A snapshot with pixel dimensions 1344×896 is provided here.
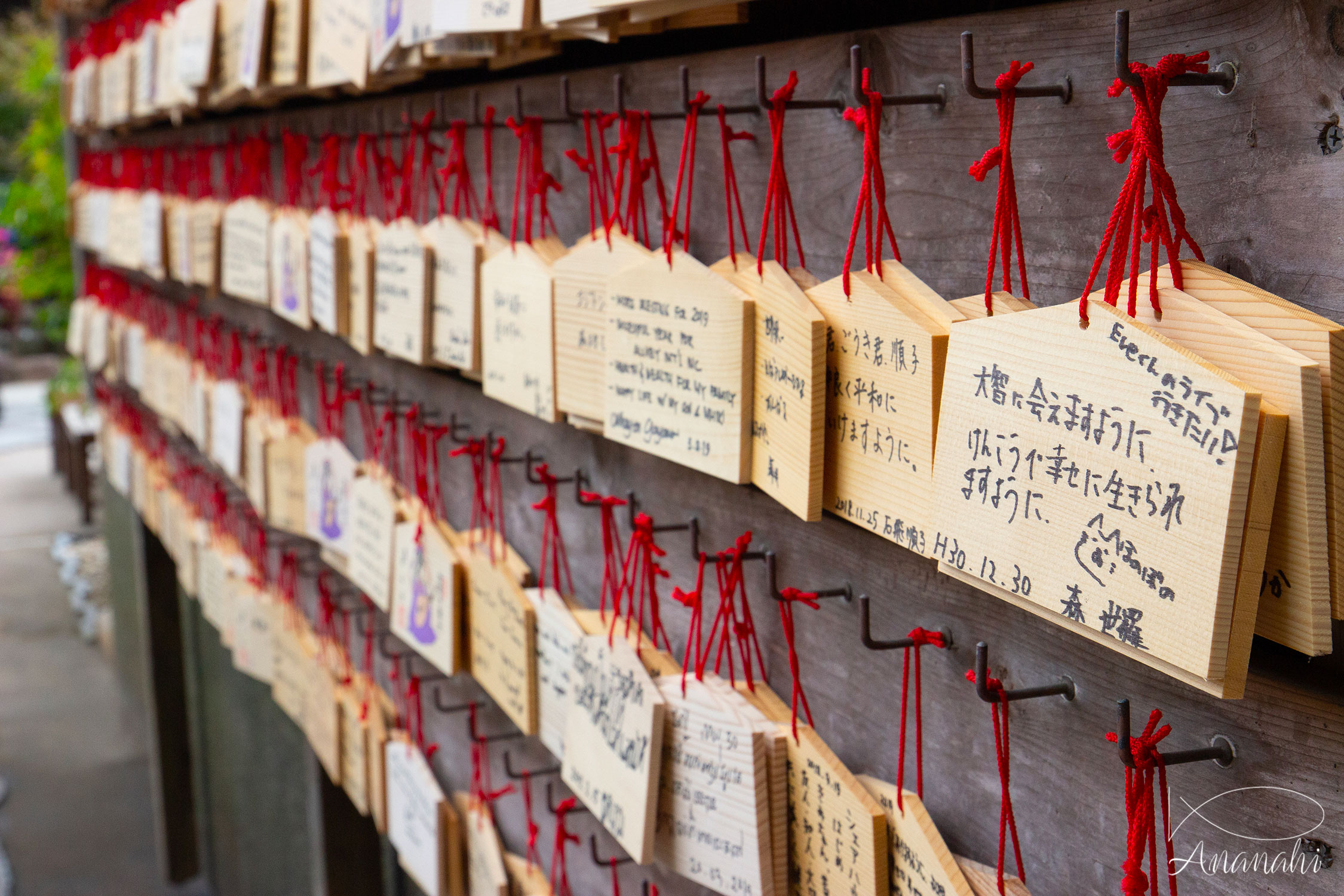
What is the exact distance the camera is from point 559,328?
910mm

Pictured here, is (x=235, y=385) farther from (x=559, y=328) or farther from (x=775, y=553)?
(x=775, y=553)

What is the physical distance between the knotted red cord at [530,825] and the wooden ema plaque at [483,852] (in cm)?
4

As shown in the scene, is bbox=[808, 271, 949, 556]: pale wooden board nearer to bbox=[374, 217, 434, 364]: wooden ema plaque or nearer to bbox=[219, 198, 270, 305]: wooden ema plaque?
bbox=[374, 217, 434, 364]: wooden ema plaque

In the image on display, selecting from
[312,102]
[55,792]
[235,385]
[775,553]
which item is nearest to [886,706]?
[775,553]

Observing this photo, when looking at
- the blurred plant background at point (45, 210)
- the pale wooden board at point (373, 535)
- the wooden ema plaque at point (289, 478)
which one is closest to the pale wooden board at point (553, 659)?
the pale wooden board at point (373, 535)

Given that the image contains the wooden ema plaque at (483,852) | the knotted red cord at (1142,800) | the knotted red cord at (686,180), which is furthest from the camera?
the wooden ema plaque at (483,852)

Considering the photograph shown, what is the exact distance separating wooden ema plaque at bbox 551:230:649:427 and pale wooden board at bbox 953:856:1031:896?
39 cm

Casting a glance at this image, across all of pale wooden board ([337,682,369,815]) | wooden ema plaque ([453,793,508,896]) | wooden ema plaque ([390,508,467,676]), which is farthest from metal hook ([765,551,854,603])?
pale wooden board ([337,682,369,815])

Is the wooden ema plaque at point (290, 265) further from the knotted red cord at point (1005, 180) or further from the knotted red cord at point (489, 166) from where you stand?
the knotted red cord at point (1005, 180)

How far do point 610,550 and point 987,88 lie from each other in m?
0.50

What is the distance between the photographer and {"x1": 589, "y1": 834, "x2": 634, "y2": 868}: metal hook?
3.47ft

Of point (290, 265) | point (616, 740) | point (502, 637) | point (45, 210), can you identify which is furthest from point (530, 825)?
point (45, 210)

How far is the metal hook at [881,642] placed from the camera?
647 mm

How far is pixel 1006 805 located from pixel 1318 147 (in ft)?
1.12
